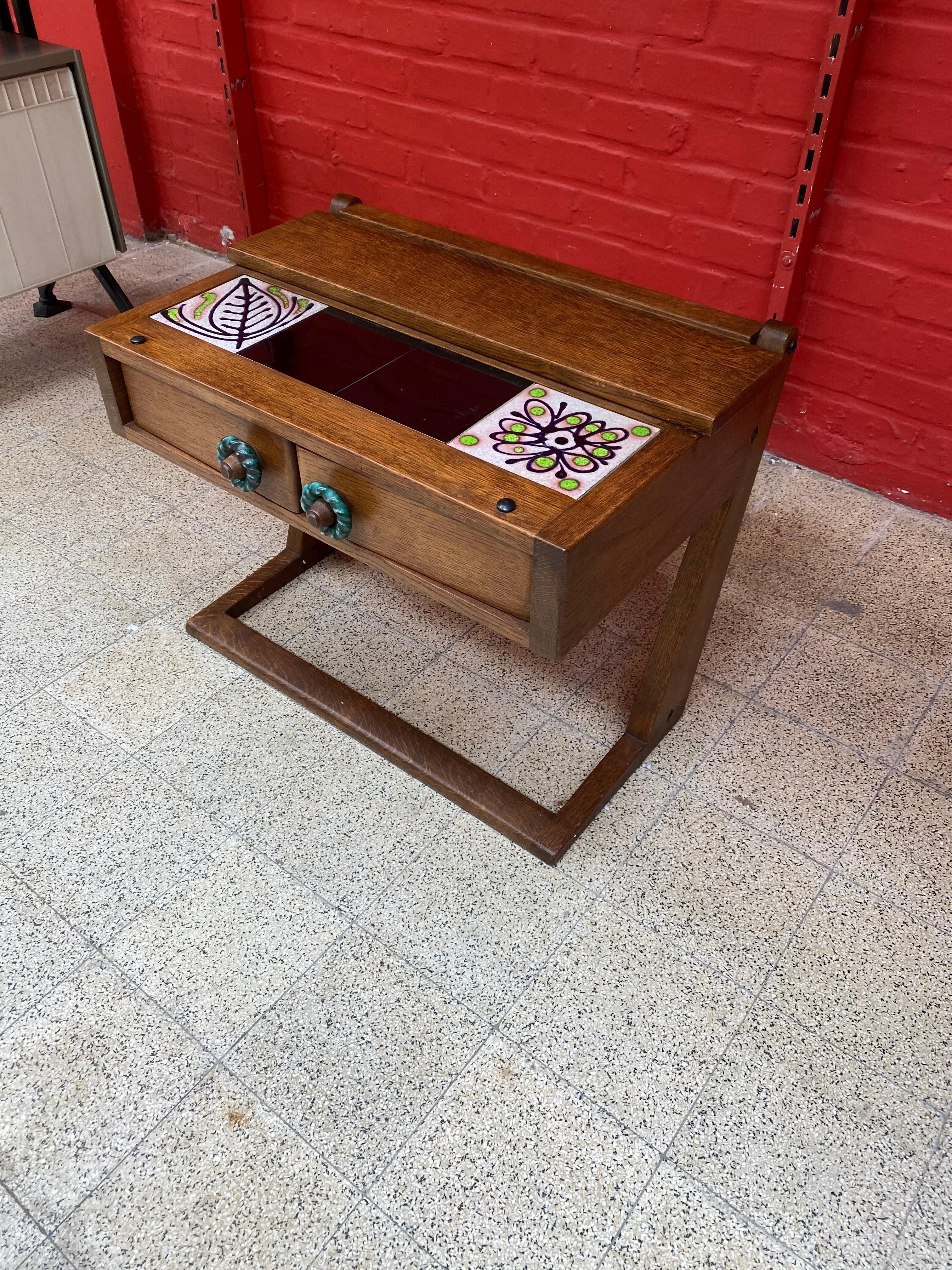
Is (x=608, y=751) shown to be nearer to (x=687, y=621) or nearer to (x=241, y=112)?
(x=687, y=621)

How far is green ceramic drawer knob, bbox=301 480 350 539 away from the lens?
1261 mm

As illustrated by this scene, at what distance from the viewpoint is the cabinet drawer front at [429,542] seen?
113 centimetres

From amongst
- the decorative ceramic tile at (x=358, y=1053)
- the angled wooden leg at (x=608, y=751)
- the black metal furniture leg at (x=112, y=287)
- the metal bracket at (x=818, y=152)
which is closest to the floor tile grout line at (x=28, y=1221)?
the decorative ceramic tile at (x=358, y=1053)

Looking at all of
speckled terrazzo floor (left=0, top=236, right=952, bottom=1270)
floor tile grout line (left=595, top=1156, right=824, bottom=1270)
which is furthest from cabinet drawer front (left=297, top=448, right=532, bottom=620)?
floor tile grout line (left=595, top=1156, right=824, bottom=1270)

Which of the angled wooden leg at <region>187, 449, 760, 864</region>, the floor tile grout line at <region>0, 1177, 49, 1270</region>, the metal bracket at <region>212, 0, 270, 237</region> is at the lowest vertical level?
the floor tile grout line at <region>0, 1177, 49, 1270</region>

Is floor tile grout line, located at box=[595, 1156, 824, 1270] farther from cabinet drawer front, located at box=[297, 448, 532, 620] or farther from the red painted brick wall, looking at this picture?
the red painted brick wall

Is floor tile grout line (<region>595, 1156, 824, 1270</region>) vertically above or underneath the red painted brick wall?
underneath

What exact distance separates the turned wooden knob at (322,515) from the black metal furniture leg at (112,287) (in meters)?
1.82

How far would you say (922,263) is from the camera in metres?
1.98

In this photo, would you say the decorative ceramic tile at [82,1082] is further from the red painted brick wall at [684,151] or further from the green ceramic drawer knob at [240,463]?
the red painted brick wall at [684,151]

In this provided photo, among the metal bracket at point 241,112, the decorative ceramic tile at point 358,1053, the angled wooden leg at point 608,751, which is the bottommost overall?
the decorative ceramic tile at point 358,1053

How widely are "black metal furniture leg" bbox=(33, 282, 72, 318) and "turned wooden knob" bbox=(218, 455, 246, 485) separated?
2.03m

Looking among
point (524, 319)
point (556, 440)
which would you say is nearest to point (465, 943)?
point (556, 440)

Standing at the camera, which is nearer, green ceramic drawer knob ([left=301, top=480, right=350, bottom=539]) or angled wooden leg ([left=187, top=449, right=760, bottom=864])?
green ceramic drawer knob ([left=301, top=480, right=350, bottom=539])
